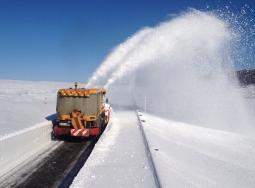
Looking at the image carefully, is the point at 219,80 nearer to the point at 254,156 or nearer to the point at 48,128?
the point at 254,156

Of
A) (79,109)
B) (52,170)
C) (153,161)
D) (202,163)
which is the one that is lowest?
(52,170)

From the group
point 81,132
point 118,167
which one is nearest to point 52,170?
point 118,167

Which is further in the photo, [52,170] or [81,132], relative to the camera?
[81,132]

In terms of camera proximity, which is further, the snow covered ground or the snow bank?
the snow bank

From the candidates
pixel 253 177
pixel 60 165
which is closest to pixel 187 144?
pixel 253 177

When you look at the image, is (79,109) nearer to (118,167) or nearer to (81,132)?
(81,132)

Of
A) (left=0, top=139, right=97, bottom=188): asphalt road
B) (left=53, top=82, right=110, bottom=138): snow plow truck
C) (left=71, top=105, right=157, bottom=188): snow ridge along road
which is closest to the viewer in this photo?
(left=71, top=105, right=157, bottom=188): snow ridge along road

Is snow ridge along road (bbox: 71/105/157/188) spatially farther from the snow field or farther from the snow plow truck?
the snow plow truck

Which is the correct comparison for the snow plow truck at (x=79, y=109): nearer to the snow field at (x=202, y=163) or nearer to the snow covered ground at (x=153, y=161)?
the snow covered ground at (x=153, y=161)

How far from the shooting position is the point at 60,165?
8016mm

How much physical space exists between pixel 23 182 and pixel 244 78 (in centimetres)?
7568

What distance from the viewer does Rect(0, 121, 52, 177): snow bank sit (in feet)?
24.6

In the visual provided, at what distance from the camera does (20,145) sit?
28.5ft

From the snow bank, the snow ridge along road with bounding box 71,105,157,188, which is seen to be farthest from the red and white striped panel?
the snow bank
